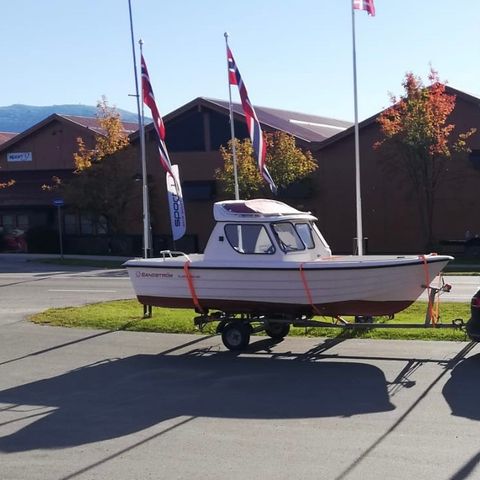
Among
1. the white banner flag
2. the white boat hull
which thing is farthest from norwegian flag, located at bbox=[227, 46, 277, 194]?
the white boat hull

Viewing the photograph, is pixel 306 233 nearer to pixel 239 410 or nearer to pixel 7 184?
pixel 239 410

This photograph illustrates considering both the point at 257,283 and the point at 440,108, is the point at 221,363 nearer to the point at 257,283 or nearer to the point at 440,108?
the point at 257,283

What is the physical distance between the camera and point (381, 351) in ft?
34.3

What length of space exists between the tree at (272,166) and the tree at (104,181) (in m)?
5.82

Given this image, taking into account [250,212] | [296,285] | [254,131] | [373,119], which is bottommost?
[296,285]

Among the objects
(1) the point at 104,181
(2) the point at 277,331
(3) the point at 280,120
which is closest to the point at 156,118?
(2) the point at 277,331

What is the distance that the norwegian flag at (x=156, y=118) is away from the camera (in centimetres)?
1530

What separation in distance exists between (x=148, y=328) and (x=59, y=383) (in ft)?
12.7

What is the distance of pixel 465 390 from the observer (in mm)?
8078

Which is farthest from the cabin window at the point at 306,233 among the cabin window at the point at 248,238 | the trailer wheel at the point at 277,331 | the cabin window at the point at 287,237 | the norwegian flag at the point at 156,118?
the norwegian flag at the point at 156,118

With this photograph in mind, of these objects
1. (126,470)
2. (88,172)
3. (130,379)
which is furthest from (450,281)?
(88,172)

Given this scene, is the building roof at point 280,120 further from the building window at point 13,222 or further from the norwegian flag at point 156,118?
the norwegian flag at point 156,118

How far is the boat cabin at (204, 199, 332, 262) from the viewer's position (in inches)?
424

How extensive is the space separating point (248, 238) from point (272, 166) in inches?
925
